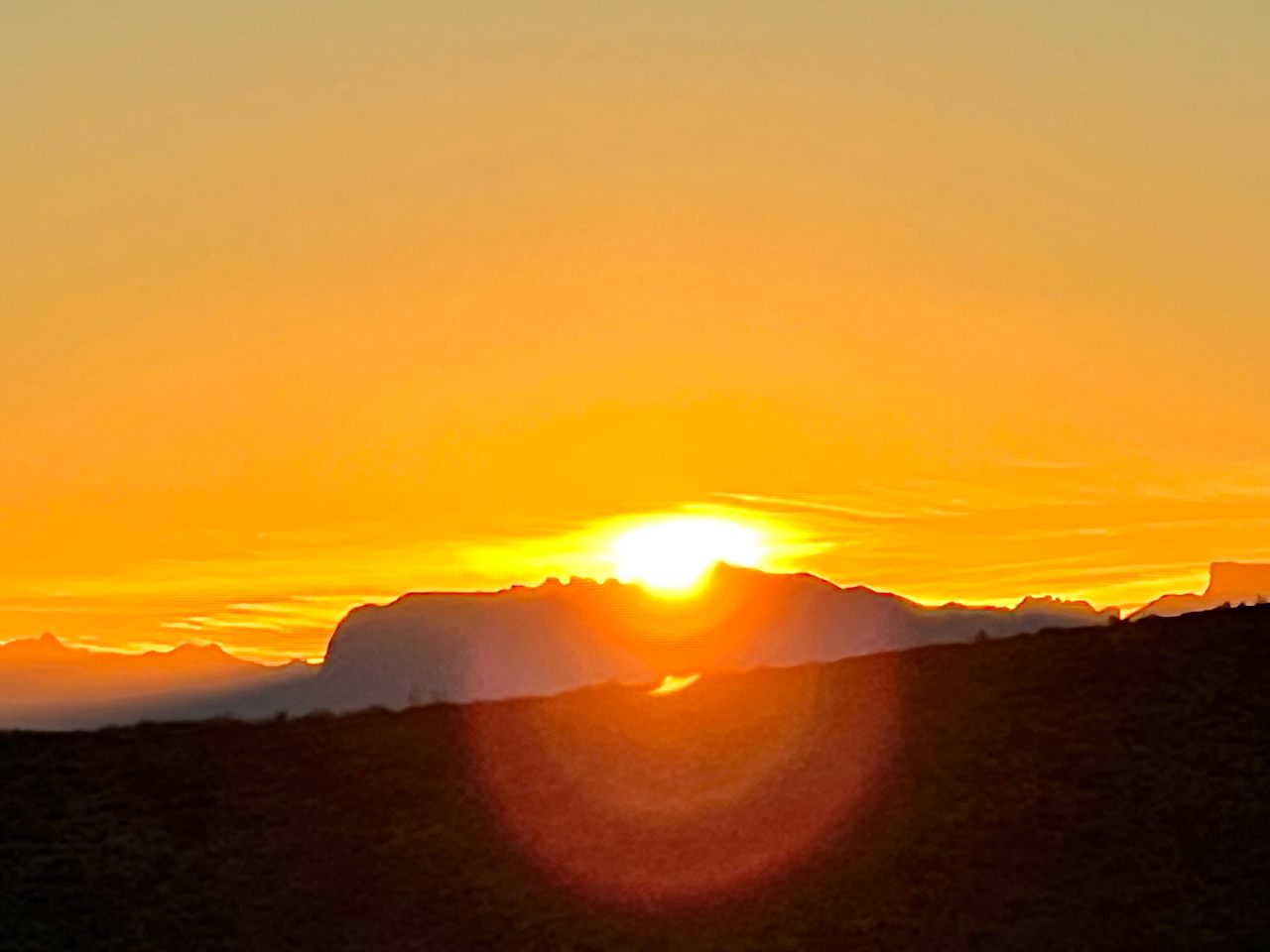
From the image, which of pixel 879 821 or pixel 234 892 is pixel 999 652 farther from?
pixel 234 892

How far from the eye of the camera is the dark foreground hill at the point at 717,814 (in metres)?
28.9

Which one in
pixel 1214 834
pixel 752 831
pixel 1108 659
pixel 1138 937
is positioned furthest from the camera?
pixel 1108 659

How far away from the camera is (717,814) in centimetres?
3244

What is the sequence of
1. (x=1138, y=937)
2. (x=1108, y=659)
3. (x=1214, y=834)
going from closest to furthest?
(x=1138, y=937)
(x=1214, y=834)
(x=1108, y=659)

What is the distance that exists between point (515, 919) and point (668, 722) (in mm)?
6556

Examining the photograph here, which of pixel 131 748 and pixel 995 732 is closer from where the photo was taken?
pixel 995 732

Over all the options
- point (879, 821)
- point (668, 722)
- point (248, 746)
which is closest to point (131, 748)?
point (248, 746)

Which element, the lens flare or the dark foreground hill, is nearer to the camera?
the dark foreground hill

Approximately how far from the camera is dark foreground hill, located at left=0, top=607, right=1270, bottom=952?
94.9 ft

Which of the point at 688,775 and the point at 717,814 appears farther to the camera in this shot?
the point at 688,775

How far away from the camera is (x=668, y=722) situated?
35.8m

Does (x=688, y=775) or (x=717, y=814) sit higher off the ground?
(x=688, y=775)

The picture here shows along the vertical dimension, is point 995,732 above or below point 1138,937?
above

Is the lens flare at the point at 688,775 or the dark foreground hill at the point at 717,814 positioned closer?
the dark foreground hill at the point at 717,814
